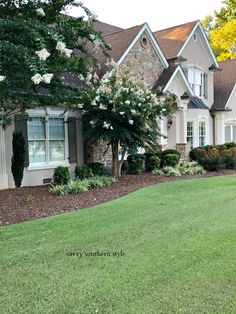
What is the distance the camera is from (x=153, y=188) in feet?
37.7

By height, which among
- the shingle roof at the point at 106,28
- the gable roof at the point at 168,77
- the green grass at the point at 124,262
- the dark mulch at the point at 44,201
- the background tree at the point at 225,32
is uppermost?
the background tree at the point at 225,32

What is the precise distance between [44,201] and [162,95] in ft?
33.0

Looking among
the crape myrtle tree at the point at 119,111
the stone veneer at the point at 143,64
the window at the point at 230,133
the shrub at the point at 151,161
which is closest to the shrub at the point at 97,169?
the crape myrtle tree at the point at 119,111

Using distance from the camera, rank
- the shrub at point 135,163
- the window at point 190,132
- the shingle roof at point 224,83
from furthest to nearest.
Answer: the shingle roof at point 224,83 → the window at point 190,132 → the shrub at point 135,163

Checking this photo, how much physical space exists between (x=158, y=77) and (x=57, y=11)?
1091cm

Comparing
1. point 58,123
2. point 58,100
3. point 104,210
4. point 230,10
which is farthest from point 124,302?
point 230,10

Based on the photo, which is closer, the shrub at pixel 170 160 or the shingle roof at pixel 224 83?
the shrub at pixel 170 160

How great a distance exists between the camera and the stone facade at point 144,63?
56.2 ft

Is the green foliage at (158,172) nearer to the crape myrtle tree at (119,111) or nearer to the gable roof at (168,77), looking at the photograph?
the crape myrtle tree at (119,111)

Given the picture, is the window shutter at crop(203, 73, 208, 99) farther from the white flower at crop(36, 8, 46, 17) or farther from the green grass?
the white flower at crop(36, 8, 46, 17)

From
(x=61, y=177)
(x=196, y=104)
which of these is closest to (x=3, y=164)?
(x=61, y=177)

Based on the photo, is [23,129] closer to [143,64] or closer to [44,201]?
[44,201]

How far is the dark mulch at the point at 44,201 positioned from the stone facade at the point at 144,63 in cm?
687

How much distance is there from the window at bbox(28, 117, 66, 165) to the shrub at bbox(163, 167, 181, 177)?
4.40 metres
